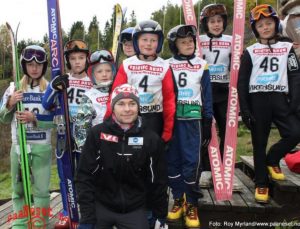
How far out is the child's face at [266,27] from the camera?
4273mm

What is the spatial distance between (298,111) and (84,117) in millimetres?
2308

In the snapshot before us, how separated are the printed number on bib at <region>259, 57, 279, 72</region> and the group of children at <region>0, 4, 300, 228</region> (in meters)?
0.01

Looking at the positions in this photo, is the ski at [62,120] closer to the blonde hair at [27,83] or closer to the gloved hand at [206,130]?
the blonde hair at [27,83]

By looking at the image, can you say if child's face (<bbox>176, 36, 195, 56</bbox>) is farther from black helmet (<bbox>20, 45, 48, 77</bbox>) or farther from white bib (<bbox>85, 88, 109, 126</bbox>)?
black helmet (<bbox>20, 45, 48, 77</bbox>)

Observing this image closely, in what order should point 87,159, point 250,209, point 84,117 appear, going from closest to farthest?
point 87,159 < point 84,117 < point 250,209

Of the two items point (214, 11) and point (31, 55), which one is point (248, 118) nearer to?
point (214, 11)

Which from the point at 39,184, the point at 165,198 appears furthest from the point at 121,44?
the point at 165,198

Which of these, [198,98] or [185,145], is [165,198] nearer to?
[185,145]

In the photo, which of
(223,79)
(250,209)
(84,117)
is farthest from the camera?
(223,79)

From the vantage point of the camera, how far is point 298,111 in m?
4.21

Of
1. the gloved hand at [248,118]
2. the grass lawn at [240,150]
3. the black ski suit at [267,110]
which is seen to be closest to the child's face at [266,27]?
the black ski suit at [267,110]

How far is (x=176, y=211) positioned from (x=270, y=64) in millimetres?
1894

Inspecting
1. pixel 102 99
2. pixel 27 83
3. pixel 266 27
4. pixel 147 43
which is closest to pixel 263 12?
pixel 266 27

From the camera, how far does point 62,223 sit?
4301mm
